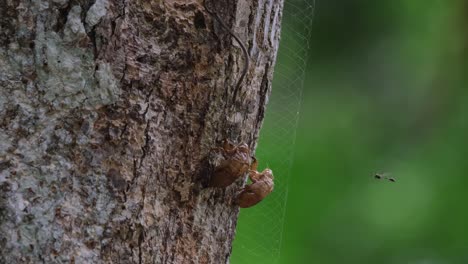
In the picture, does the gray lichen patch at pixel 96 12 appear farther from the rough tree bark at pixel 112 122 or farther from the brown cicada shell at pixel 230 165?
the brown cicada shell at pixel 230 165

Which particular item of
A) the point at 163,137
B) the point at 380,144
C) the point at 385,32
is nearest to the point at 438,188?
the point at 380,144

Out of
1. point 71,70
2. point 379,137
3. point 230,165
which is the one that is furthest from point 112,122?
point 379,137

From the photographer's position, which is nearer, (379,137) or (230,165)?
(230,165)

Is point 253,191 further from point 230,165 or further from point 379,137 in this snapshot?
point 379,137

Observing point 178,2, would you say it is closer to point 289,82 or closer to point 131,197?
point 131,197

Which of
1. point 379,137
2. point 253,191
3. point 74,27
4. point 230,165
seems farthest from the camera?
point 379,137

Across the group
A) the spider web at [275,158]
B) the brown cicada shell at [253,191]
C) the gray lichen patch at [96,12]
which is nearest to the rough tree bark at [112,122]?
the gray lichen patch at [96,12]
